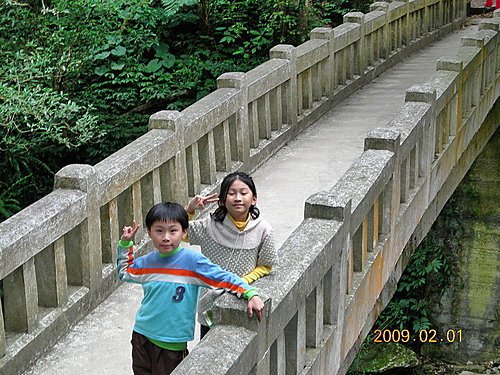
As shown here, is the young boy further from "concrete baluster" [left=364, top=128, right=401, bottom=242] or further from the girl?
"concrete baluster" [left=364, top=128, right=401, bottom=242]

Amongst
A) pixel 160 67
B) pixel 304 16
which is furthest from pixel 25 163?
pixel 304 16

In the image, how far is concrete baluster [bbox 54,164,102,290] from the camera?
6340 mm

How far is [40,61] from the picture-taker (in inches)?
407

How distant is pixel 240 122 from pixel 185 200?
1366 millimetres

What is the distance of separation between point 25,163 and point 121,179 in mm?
5656

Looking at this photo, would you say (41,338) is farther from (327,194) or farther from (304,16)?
(304,16)

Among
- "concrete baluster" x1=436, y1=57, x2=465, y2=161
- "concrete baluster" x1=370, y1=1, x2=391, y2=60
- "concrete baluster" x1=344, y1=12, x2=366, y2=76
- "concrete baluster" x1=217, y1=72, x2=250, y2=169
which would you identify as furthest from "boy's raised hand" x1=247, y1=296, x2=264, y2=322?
"concrete baluster" x1=370, y1=1, x2=391, y2=60

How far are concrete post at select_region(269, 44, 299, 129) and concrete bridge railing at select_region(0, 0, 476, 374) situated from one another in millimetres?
13

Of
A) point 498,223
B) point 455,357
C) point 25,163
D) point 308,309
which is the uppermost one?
point 308,309

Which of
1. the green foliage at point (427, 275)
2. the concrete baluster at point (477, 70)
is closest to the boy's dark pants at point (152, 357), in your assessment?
the concrete baluster at point (477, 70)

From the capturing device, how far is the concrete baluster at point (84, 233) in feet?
20.8
